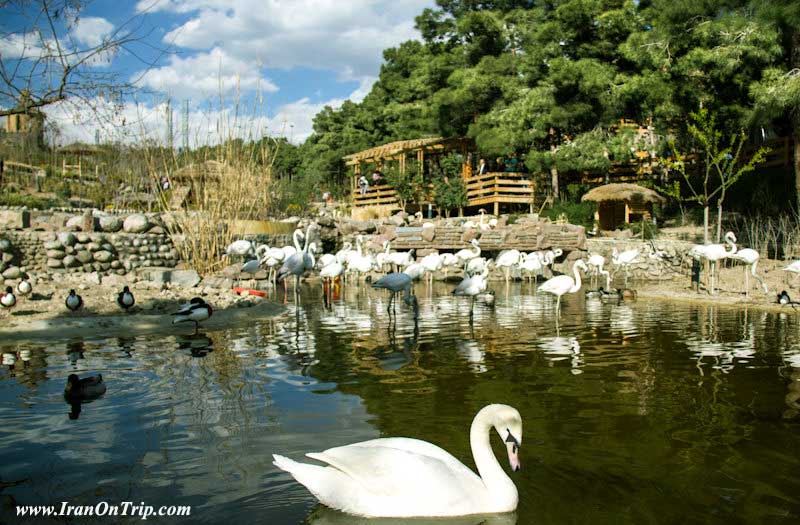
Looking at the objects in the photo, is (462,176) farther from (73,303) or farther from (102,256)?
(73,303)

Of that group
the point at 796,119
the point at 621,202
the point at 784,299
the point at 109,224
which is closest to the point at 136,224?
the point at 109,224

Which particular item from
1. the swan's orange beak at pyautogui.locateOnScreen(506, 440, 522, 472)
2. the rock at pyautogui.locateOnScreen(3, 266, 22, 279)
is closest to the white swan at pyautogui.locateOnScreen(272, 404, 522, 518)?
the swan's orange beak at pyautogui.locateOnScreen(506, 440, 522, 472)

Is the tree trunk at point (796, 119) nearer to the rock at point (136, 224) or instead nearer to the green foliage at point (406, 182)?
the green foliage at point (406, 182)

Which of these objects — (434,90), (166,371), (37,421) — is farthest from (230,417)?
(434,90)

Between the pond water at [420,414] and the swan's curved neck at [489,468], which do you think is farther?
the pond water at [420,414]

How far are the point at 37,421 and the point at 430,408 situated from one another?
302 centimetres

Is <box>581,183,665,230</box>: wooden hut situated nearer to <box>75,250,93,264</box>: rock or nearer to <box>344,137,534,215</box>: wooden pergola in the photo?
<box>344,137,534,215</box>: wooden pergola

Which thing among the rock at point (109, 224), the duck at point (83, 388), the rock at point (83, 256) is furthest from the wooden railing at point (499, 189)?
the duck at point (83, 388)

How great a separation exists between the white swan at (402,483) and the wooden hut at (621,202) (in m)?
22.4

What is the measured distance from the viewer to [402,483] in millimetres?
3133

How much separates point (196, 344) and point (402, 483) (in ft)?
18.7

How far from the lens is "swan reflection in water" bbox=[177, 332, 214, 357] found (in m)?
7.63

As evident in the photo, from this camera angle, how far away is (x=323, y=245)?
2472 cm

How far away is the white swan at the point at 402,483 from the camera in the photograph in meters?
3.13
